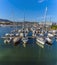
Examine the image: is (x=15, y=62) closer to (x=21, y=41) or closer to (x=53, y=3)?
(x=53, y=3)

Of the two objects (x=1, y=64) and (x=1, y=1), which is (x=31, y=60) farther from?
(x=1, y=1)

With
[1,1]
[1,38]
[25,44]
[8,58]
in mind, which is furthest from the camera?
[1,38]

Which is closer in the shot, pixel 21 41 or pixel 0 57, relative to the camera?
pixel 0 57

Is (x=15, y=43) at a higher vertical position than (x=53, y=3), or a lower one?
lower

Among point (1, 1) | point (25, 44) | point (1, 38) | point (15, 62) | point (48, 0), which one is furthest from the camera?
point (1, 38)

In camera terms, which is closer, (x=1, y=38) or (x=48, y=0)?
(x=48, y=0)

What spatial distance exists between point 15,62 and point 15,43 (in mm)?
2339

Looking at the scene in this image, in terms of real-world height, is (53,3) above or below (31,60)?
above

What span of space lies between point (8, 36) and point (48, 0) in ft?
11.9

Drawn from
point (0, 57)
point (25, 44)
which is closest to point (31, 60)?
point (0, 57)

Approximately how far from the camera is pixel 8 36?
6992 millimetres

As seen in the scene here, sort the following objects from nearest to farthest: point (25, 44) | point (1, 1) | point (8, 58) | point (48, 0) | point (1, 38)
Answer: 1. point (1, 1)
2. point (48, 0)
3. point (8, 58)
4. point (25, 44)
5. point (1, 38)

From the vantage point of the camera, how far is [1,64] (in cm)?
370

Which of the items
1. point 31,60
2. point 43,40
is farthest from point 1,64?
point 43,40
